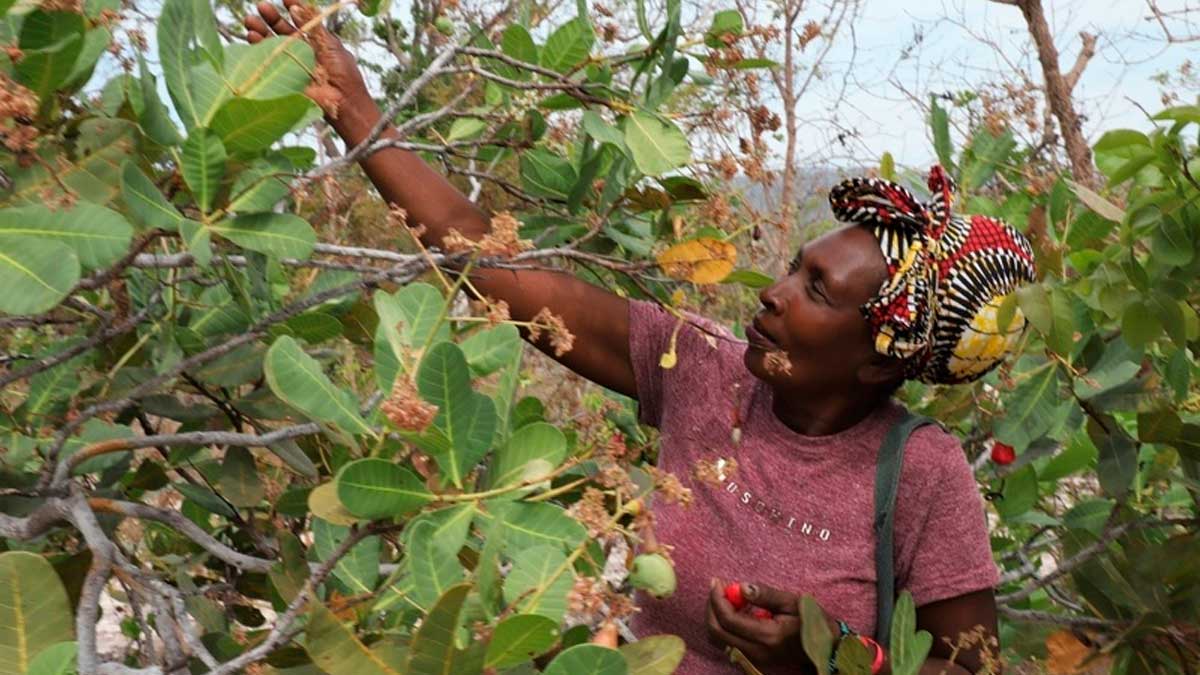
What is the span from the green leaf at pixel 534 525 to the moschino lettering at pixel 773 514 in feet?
2.66

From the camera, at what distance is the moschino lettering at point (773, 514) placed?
185cm

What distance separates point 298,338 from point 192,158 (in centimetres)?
41

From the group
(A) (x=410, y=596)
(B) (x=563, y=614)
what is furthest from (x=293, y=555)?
(B) (x=563, y=614)

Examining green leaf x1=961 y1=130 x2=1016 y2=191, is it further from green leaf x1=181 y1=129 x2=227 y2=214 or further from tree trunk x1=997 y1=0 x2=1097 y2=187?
tree trunk x1=997 y1=0 x2=1097 y2=187

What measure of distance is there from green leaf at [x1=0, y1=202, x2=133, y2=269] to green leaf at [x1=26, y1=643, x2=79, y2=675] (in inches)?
13.1

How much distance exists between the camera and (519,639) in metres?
0.96

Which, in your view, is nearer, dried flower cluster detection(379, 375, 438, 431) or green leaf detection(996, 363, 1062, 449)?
dried flower cluster detection(379, 375, 438, 431)

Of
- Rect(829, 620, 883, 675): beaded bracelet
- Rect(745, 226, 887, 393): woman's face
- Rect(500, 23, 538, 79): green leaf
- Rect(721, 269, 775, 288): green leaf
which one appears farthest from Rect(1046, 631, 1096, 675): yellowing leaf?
Rect(500, 23, 538, 79): green leaf

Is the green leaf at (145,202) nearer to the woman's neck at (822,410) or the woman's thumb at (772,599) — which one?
the woman's thumb at (772,599)

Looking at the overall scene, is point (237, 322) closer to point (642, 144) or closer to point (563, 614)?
point (642, 144)

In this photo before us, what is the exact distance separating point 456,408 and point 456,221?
2.61 feet

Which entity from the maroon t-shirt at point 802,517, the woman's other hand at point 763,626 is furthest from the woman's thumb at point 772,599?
the maroon t-shirt at point 802,517

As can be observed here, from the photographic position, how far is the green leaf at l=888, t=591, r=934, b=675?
1.44m

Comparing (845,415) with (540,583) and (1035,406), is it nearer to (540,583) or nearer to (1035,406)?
(1035,406)
